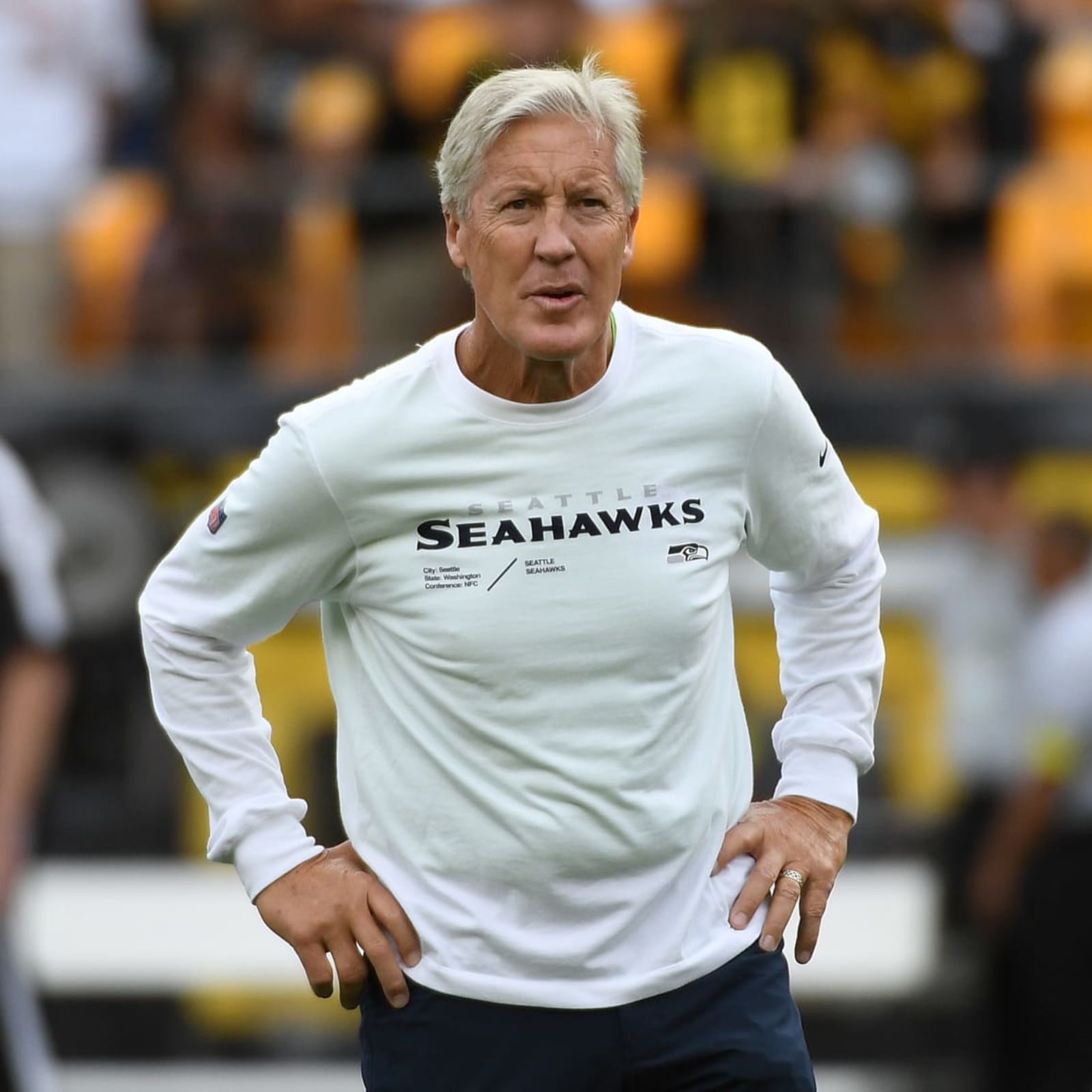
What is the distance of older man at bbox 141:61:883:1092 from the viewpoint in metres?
3.07

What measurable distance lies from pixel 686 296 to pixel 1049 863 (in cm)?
242

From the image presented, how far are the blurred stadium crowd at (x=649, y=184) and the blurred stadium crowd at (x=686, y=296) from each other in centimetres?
1

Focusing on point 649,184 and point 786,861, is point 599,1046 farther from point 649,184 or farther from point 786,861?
point 649,184

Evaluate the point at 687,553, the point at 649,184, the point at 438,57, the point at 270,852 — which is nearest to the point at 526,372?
the point at 687,553

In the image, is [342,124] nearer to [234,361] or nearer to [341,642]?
[234,361]

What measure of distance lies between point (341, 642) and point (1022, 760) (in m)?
5.26

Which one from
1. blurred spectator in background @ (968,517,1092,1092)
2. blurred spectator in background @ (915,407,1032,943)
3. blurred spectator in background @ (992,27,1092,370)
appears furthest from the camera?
blurred spectator in background @ (992,27,1092,370)

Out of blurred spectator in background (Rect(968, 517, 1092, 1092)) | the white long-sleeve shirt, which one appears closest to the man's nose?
the white long-sleeve shirt

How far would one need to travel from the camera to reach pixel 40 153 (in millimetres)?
8930

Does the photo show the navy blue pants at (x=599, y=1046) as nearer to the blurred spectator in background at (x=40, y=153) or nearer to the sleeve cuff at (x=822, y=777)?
the sleeve cuff at (x=822, y=777)

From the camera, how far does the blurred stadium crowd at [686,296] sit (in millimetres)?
8250

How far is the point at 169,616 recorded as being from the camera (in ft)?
10.5

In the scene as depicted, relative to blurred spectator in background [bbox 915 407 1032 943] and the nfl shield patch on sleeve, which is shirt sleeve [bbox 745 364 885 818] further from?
blurred spectator in background [bbox 915 407 1032 943]

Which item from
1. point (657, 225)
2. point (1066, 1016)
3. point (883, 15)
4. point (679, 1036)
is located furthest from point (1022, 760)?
point (679, 1036)
